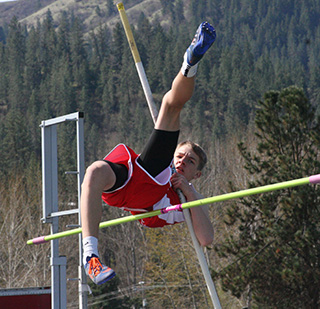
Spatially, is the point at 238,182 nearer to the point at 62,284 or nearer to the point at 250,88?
the point at 62,284

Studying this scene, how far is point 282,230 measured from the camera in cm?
1748

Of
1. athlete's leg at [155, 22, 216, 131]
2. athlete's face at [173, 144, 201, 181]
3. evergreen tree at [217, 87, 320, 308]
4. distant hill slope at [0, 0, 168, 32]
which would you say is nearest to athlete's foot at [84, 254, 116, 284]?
athlete's leg at [155, 22, 216, 131]

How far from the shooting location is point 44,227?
88.4ft

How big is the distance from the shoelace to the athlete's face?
0.95 m

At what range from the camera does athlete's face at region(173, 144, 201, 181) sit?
4.30 meters

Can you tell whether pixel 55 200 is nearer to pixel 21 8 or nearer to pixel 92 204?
pixel 92 204

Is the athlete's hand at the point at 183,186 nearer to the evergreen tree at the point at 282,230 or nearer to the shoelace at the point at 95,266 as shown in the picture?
the shoelace at the point at 95,266

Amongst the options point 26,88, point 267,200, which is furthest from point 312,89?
point 267,200

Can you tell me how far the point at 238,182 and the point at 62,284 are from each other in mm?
19935

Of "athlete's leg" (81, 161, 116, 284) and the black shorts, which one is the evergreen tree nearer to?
the black shorts

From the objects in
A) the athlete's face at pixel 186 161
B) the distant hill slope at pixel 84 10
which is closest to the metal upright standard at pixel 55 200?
the athlete's face at pixel 186 161

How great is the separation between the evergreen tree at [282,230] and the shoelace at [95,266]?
1358 cm

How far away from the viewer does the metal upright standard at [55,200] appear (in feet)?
21.2

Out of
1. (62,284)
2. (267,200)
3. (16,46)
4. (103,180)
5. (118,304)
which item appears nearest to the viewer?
(103,180)
